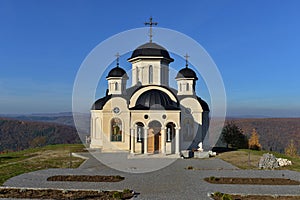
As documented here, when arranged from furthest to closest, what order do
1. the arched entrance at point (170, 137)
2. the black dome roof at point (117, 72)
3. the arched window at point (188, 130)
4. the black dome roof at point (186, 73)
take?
the black dome roof at point (117, 72), the black dome roof at point (186, 73), the arched window at point (188, 130), the arched entrance at point (170, 137)

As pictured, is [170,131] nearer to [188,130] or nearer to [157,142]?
[157,142]

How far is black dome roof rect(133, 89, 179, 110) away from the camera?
70.4 feet

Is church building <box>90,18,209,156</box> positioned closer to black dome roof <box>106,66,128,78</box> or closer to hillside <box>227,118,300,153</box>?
black dome roof <box>106,66,128,78</box>

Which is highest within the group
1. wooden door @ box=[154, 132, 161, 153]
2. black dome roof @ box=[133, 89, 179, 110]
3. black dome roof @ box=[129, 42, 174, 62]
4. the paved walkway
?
black dome roof @ box=[129, 42, 174, 62]

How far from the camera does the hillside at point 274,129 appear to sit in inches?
2963

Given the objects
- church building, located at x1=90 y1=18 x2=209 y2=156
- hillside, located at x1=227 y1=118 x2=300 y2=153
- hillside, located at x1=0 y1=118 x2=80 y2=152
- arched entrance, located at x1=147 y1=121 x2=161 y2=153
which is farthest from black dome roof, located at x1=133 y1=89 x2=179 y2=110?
hillside, located at x1=0 y1=118 x2=80 y2=152

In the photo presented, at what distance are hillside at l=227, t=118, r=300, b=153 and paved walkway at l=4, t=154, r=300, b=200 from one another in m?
60.4

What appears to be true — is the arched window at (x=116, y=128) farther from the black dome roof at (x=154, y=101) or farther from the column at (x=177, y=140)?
the column at (x=177, y=140)

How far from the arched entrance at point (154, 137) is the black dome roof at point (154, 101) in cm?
191

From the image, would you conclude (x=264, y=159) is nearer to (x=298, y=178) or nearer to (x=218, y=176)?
(x=298, y=178)

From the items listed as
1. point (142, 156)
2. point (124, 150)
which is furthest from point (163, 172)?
point (124, 150)

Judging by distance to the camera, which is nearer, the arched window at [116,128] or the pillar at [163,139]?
the pillar at [163,139]

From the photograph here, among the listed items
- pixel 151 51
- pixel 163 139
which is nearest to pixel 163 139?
pixel 163 139

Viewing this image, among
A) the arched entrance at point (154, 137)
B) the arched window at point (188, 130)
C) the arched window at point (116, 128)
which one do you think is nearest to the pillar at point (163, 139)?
the arched entrance at point (154, 137)
